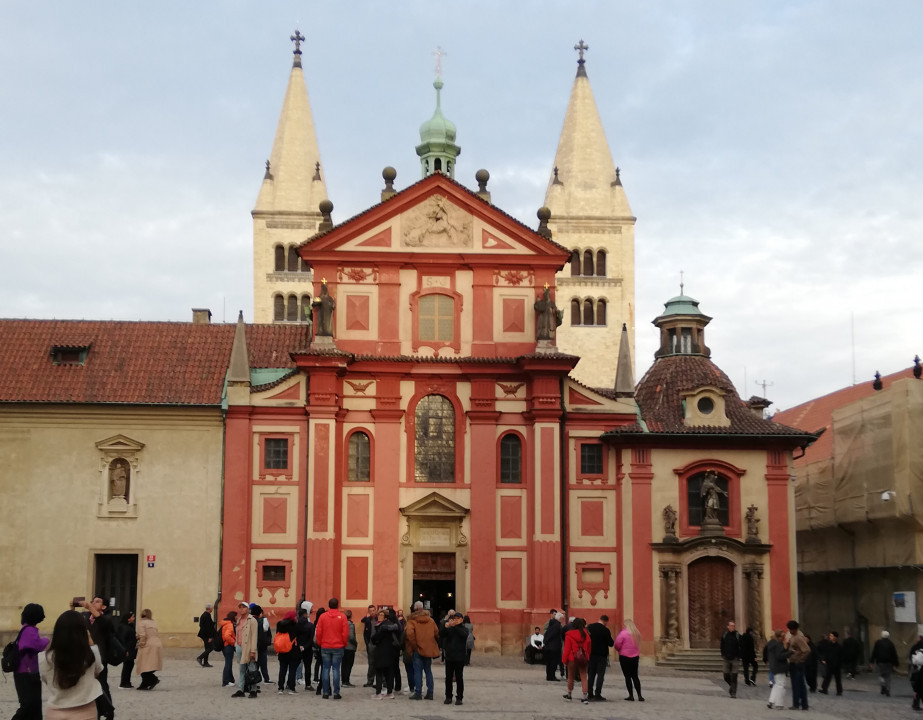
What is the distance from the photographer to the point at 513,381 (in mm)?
42969

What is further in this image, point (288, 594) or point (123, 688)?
point (288, 594)

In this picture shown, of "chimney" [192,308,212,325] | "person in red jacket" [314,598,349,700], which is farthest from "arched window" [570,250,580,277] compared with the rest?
"person in red jacket" [314,598,349,700]

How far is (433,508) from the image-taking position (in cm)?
4212

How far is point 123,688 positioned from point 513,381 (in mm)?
19822

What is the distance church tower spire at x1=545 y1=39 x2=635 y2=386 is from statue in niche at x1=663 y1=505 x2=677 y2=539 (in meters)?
35.2

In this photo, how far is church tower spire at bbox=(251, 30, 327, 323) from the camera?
75.7 metres

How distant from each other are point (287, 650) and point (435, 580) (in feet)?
56.3

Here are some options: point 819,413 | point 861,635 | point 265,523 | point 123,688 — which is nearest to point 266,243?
point 819,413

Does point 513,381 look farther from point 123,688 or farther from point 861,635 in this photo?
point 123,688

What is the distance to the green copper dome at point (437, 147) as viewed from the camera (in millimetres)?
60625

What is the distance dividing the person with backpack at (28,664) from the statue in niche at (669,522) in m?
28.9

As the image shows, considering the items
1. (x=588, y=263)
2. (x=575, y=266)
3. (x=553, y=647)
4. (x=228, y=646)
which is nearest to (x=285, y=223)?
(x=575, y=266)

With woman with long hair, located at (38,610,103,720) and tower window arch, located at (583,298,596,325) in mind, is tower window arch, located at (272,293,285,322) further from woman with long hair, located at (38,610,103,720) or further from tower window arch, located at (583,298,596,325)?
woman with long hair, located at (38,610,103,720)

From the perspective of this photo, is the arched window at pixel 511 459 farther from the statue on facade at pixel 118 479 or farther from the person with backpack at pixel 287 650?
the person with backpack at pixel 287 650
